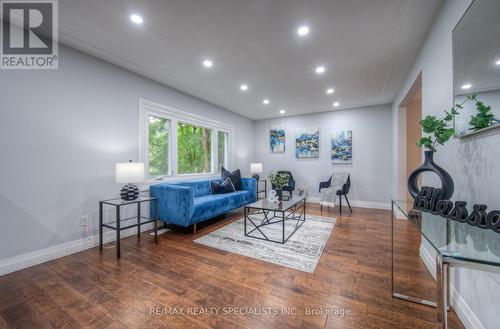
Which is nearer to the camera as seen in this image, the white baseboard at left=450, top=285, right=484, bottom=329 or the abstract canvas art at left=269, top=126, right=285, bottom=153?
the white baseboard at left=450, top=285, right=484, bottom=329

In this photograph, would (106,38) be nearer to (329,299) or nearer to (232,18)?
(232,18)

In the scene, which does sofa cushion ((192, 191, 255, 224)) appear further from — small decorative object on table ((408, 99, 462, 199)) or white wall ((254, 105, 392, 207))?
small decorative object on table ((408, 99, 462, 199))

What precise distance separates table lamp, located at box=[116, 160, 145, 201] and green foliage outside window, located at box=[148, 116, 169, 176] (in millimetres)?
807

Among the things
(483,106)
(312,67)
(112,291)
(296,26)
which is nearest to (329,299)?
(483,106)

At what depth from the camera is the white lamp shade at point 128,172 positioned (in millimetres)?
2605

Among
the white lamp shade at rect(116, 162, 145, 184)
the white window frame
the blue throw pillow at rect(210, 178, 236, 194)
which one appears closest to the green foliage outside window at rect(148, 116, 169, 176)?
the white window frame

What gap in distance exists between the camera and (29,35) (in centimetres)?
225

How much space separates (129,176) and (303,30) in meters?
2.73

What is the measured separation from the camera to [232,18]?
1.97 metres

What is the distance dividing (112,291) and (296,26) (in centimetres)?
310

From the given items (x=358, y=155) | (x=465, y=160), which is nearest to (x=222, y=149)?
(x=358, y=155)

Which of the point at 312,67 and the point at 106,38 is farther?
the point at 312,67

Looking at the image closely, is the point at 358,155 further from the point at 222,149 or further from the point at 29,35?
the point at 29,35

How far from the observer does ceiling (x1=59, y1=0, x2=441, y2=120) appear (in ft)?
6.05
